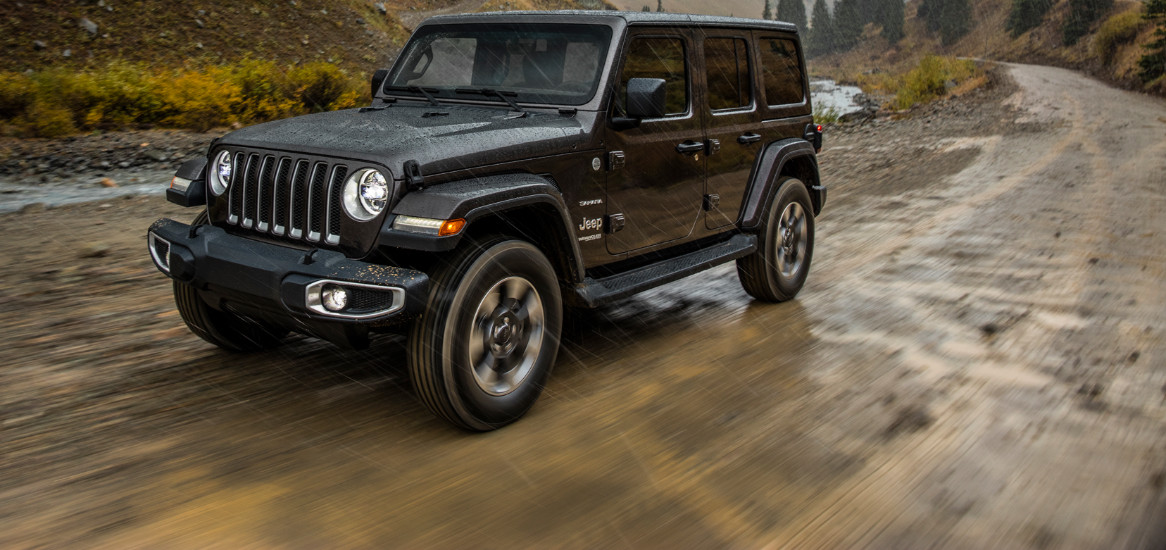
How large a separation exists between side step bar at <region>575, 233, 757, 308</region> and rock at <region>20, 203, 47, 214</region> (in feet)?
21.7

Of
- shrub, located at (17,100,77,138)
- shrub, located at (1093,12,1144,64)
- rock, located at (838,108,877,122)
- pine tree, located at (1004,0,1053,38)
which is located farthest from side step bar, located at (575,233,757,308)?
pine tree, located at (1004,0,1053,38)

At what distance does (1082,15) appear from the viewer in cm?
6550

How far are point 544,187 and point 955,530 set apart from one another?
82.2 inches

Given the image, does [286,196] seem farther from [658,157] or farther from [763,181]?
[763,181]

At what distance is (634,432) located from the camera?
4.02m

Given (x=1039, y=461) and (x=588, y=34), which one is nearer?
(x=1039, y=461)

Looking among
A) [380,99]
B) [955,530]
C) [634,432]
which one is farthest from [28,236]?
[955,530]

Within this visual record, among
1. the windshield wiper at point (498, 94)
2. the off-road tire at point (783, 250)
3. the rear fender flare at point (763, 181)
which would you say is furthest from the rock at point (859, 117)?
the windshield wiper at point (498, 94)

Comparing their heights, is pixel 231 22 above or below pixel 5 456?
above

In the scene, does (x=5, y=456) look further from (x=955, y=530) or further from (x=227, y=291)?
(x=955, y=530)

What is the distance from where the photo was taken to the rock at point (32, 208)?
28.7 ft

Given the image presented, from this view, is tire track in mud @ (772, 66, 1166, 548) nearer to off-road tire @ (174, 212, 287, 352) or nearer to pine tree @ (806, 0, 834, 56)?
off-road tire @ (174, 212, 287, 352)

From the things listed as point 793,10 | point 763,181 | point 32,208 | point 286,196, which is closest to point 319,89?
point 32,208

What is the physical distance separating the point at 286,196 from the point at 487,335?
1.01 meters
